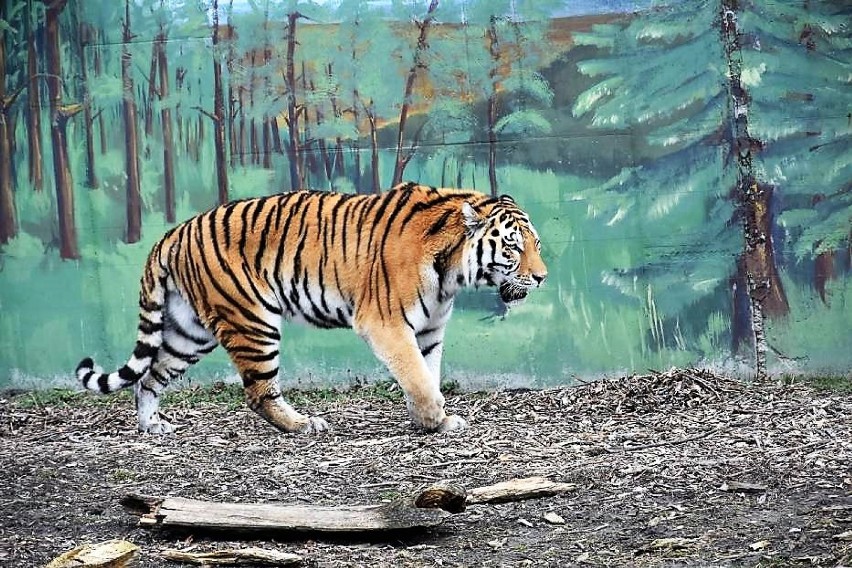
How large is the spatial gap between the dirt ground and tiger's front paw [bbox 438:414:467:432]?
71 millimetres

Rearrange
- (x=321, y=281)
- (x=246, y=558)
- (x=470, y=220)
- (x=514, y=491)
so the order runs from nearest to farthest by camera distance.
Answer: (x=246, y=558) < (x=514, y=491) < (x=470, y=220) < (x=321, y=281)

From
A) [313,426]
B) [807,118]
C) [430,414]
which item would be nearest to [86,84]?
[313,426]

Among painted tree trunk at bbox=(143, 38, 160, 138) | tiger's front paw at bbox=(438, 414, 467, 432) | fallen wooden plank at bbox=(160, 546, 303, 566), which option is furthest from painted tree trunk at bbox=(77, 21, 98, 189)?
fallen wooden plank at bbox=(160, 546, 303, 566)

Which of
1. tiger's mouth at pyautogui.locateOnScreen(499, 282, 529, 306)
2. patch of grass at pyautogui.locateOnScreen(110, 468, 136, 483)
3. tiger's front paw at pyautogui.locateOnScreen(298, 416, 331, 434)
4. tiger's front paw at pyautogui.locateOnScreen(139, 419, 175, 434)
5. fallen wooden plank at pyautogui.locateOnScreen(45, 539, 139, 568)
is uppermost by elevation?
tiger's mouth at pyautogui.locateOnScreen(499, 282, 529, 306)

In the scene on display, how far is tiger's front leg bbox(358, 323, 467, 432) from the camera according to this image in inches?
268

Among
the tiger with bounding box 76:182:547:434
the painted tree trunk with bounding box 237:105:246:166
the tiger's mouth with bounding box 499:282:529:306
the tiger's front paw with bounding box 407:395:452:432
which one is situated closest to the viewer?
the tiger's front paw with bounding box 407:395:452:432

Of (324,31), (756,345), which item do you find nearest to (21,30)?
(324,31)

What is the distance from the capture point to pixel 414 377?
6.82m

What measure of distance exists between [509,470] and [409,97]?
358 centimetres

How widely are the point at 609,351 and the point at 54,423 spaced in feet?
12.1

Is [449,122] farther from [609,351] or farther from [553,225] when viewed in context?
[609,351]

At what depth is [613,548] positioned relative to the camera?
4.40 metres

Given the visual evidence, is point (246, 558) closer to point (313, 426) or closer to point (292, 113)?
point (313, 426)

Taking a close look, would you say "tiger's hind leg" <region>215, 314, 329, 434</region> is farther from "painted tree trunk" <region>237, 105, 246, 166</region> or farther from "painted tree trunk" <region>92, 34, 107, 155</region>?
"painted tree trunk" <region>92, 34, 107, 155</region>
